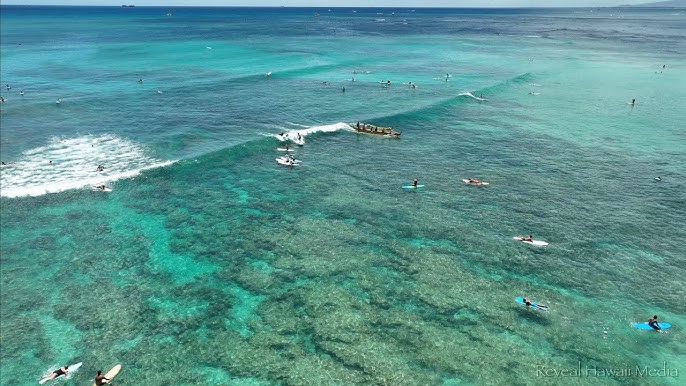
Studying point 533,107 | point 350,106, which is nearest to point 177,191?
point 350,106

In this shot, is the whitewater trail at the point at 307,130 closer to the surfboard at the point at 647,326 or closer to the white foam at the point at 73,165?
the white foam at the point at 73,165

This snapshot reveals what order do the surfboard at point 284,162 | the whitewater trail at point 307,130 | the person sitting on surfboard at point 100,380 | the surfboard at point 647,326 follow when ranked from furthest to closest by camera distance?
the whitewater trail at point 307,130
the surfboard at point 284,162
the surfboard at point 647,326
the person sitting on surfboard at point 100,380

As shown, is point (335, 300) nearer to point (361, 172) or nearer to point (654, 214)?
point (361, 172)

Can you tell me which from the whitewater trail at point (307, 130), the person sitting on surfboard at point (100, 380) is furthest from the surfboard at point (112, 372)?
the whitewater trail at point (307, 130)

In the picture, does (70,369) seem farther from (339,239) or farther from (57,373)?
(339,239)

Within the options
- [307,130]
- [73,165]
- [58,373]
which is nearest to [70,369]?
[58,373]
